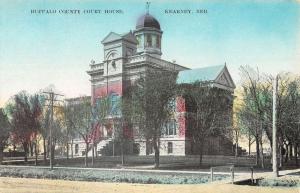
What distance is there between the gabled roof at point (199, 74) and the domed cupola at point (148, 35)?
4.44m

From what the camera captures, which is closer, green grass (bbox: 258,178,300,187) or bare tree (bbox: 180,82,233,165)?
green grass (bbox: 258,178,300,187)

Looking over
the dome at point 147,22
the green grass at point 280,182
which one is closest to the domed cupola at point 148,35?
the dome at point 147,22

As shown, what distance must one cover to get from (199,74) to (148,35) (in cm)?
694

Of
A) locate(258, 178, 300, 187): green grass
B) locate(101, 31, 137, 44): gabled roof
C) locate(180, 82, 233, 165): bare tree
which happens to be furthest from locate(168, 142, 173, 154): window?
locate(258, 178, 300, 187): green grass

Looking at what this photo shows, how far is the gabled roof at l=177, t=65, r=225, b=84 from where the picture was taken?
126 ft

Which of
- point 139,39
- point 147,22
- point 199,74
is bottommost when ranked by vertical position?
point 199,74

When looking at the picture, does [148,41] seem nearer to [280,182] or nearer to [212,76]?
[212,76]

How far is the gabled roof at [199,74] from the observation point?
3838 centimetres

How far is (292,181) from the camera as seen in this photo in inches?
691

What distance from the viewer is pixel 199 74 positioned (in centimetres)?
3997

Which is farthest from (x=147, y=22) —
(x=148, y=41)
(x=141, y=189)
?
(x=141, y=189)

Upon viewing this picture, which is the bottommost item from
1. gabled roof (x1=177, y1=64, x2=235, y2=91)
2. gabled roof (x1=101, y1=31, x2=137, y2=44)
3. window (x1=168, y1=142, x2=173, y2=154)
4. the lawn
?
the lawn

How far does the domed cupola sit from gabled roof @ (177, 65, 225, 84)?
444cm

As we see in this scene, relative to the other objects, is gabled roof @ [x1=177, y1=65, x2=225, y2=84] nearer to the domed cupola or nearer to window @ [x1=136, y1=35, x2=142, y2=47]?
the domed cupola
